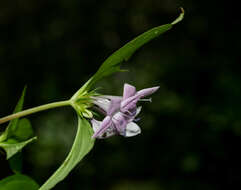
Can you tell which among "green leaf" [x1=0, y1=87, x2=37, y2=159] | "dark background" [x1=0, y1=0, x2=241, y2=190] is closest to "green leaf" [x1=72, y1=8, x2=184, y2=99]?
"green leaf" [x1=0, y1=87, x2=37, y2=159]

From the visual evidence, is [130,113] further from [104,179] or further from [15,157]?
[104,179]

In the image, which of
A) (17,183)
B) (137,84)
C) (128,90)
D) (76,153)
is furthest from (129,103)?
(137,84)

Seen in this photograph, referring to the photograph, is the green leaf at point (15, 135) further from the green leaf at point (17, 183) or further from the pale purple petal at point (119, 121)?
the pale purple petal at point (119, 121)

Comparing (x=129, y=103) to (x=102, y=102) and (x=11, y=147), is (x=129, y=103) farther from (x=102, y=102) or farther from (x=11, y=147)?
(x=11, y=147)

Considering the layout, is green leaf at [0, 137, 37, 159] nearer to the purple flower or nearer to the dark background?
the purple flower

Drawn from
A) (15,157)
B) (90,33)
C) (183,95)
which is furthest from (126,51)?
(90,33)
